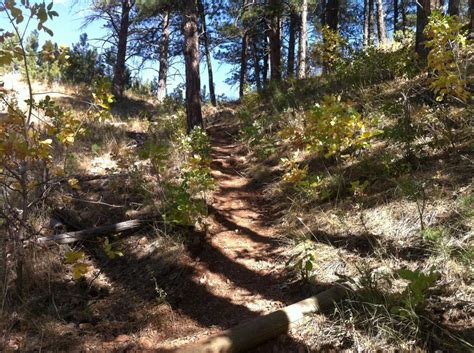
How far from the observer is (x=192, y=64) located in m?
7.45

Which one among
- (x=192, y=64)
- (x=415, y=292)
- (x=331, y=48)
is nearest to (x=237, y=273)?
(x=415, y=292)

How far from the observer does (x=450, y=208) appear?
3.13 metres

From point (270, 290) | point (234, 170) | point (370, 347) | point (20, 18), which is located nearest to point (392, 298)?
point (370, 347)

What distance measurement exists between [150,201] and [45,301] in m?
1.58

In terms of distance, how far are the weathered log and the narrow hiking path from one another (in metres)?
0.83

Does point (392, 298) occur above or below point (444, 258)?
below

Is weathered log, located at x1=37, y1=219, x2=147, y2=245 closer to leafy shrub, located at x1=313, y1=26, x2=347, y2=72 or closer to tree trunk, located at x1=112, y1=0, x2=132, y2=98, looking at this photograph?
leafy shrub, located at x1=313, y1=26, x2=347, y2=72

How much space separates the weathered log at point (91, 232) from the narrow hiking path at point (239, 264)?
826 mm

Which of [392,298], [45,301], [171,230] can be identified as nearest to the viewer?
[392,298]

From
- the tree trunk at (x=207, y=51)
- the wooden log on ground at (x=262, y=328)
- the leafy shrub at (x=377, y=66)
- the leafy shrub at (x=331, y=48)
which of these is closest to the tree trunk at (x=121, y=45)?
the tree trunk at (x=207, y=51)

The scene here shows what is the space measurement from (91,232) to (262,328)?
2390mm

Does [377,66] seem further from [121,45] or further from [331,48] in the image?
[121,45]

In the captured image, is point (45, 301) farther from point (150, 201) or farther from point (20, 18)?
Result: point (20, 18)

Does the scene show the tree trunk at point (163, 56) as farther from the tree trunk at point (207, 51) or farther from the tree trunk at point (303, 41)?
the tree trunk at point (303, 41)
